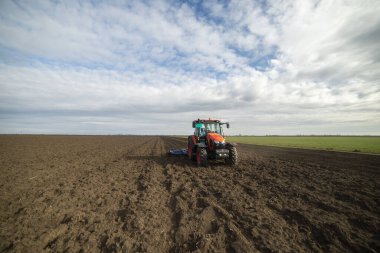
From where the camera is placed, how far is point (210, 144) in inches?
505

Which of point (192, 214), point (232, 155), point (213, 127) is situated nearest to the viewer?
point (192, 214)

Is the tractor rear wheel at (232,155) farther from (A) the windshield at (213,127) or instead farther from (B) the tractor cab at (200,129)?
(B) the tractor cab at (200,129)

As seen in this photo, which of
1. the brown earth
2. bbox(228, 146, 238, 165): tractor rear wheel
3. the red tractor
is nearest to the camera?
the brown earth

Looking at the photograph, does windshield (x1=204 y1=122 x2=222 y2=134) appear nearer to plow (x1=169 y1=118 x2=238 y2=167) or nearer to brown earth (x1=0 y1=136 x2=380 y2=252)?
plow (x1=169 y1=118 x2=238 y2=167)

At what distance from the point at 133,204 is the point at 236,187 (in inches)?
145

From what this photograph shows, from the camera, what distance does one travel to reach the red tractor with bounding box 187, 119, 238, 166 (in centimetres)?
1238

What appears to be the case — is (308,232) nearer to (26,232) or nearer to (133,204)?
(133,204)

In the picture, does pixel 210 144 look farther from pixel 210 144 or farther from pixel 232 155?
pixel 232 155

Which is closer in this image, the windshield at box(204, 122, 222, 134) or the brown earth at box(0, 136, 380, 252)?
the brown earth at box(0, 136, 380, 252)

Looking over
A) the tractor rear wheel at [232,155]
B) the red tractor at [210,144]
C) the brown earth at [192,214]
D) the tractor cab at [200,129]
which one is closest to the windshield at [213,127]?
the red tractor at [210,144]

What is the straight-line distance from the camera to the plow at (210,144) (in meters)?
12.4

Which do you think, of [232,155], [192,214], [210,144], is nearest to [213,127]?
[210,144]

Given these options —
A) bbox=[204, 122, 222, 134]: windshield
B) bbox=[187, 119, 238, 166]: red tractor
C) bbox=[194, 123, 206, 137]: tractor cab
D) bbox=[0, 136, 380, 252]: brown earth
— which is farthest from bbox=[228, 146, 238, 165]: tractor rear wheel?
bbox=[0, 136, 380, 252]: brown earth

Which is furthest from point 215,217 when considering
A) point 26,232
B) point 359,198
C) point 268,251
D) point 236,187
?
point 359,198
